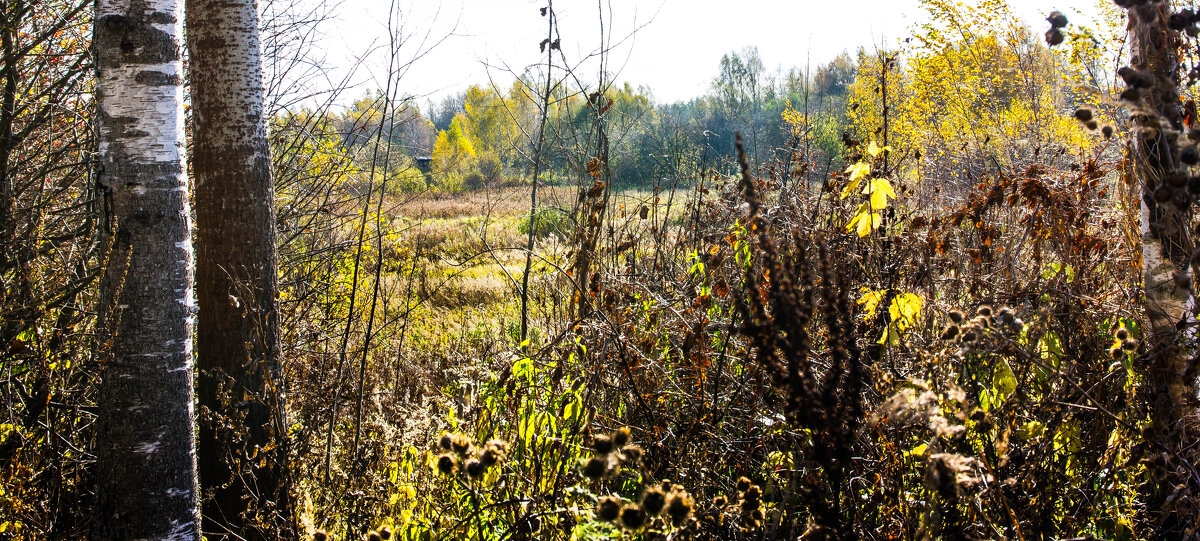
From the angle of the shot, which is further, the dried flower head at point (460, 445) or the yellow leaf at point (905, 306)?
the yellow leaf at point (905, 306)

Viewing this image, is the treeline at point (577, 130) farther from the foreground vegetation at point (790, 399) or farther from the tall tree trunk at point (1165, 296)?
the tall tree trunk at point (1165, 296)

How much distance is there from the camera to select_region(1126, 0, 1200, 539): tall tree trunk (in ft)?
5.79

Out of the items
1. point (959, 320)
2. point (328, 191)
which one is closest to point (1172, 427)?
point (959, 320)

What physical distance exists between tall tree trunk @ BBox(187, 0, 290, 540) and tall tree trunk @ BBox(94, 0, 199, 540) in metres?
0.52

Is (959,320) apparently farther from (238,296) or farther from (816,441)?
(238,296)

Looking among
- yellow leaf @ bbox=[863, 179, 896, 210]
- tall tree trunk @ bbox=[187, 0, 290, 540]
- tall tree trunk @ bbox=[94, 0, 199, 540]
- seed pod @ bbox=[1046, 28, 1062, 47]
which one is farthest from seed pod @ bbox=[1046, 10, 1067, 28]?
tall tree trunk @ bbox=[187, 0, 290, 540]

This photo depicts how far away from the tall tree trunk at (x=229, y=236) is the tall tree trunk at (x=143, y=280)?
52 cm

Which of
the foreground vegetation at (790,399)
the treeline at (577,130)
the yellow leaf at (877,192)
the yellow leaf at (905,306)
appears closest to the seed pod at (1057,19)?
the foreground vegetation at (790,399)

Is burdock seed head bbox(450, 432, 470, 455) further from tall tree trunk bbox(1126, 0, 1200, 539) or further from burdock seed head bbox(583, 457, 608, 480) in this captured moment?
tall tree trunk bbox(1126, 0, 1200, 539)

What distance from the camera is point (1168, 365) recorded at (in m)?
1.99

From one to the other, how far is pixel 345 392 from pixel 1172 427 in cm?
358

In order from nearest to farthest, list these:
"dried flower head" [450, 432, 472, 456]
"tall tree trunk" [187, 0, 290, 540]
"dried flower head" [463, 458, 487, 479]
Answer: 1. "dried flower head" [463, 458, 487, 479]
2. "dried flower head" [450, 432, 472, 456]
3. "tall tree trunk" [187, 0, 290, 540]

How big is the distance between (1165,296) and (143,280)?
2993mm

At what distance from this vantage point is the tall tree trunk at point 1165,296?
1.77m
